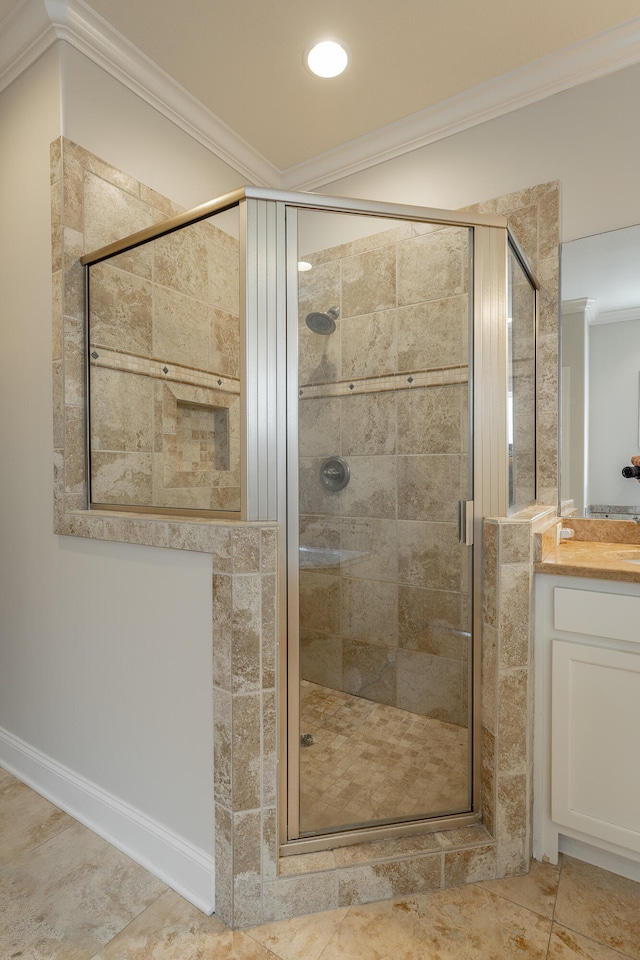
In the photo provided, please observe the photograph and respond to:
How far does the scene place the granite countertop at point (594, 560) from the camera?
1.37m

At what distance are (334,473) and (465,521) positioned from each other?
16.6 inches

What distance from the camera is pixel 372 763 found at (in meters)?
1.46

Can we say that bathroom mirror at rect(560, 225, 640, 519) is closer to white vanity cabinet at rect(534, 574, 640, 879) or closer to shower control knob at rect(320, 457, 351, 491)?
white vanity cabinet at rect(534, 574, 640, 879)

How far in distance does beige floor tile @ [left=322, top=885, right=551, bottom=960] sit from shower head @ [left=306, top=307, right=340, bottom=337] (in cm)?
157

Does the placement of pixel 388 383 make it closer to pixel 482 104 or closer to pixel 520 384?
pixel 520 384

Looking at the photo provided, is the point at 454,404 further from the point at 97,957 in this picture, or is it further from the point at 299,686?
the point at 97,957

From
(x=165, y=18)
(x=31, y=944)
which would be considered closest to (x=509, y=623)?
(x=31, y=944)

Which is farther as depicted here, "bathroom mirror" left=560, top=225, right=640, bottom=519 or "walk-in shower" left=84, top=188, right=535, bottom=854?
"bathroom mirror" left=560, top=225, right=640, bottom=519

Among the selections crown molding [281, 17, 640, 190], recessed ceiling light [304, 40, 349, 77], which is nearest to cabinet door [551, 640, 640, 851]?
crown molding [281, 17, 640, 190]

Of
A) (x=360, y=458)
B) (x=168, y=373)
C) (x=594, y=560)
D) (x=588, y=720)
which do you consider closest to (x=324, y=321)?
(x=360, y=458)

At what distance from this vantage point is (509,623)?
1.44 metres

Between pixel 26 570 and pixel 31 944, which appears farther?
pixel 26 570

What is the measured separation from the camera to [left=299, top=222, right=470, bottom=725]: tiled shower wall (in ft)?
4.64

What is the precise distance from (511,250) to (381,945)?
1.98 m
